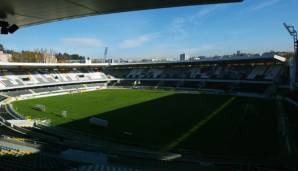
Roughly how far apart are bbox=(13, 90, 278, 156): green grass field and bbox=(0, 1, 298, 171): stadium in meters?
0.07

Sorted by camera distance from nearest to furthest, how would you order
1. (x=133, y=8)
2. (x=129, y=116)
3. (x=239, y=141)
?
(x=133, y=8)
(x=239, y=141)
(x=129, y=116)

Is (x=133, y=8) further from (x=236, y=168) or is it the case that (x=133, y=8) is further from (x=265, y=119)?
(x=265, y=119)

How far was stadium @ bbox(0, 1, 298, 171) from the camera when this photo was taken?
48.5 ft

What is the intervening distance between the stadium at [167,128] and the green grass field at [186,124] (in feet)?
0.22

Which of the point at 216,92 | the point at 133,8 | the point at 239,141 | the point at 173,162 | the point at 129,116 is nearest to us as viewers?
the point at 133,8

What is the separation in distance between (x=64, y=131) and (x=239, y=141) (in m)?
13.6

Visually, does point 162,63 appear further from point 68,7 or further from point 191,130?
point 68,7

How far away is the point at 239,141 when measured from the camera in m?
19.5

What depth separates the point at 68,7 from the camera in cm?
671

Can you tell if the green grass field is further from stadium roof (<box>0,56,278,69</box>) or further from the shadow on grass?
stadium roof (<box>0,56,278,69</box>)

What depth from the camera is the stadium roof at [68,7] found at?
5.97 m

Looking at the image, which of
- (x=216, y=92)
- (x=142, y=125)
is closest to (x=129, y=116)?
(x=142, y=125)

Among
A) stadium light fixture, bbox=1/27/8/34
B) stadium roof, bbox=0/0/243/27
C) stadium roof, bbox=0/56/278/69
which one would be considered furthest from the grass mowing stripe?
stadium roof, bbox=0/56/278/69

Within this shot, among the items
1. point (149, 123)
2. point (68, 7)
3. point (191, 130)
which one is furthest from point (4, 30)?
point (149, 123)
